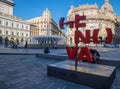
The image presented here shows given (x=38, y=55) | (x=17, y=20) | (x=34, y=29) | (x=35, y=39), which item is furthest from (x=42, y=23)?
(x=38, y=55)

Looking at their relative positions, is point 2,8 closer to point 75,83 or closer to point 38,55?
point 38,55

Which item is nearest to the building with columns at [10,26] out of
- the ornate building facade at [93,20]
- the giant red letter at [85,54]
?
the ornate building facade at [93,20]

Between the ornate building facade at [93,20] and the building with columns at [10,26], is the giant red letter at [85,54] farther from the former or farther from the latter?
the ornate building facade at [93,20]

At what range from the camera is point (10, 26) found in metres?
55.0

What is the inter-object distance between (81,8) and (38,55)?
187ft

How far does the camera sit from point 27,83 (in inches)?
193

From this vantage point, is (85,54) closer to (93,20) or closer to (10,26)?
(10,26)

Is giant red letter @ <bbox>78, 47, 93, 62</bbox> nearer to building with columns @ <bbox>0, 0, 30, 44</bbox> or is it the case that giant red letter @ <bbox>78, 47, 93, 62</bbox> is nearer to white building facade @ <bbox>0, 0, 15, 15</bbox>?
building with columns @ <bbox>0, 0, 30, 44</bbox>

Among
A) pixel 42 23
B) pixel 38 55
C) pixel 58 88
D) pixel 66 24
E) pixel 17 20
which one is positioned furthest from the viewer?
pixel 42 23

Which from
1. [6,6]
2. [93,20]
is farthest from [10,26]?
[93,20]

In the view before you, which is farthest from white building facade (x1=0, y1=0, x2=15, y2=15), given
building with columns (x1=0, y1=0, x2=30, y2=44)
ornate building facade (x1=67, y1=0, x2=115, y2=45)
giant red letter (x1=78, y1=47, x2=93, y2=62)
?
giant red letter (x1=78, y1=47, x2=93, y2=62)

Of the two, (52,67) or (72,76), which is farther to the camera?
(52,67)

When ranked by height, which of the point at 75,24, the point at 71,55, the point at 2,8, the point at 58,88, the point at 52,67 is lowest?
the point at 58,88

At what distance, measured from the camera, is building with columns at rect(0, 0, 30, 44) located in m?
51.9
